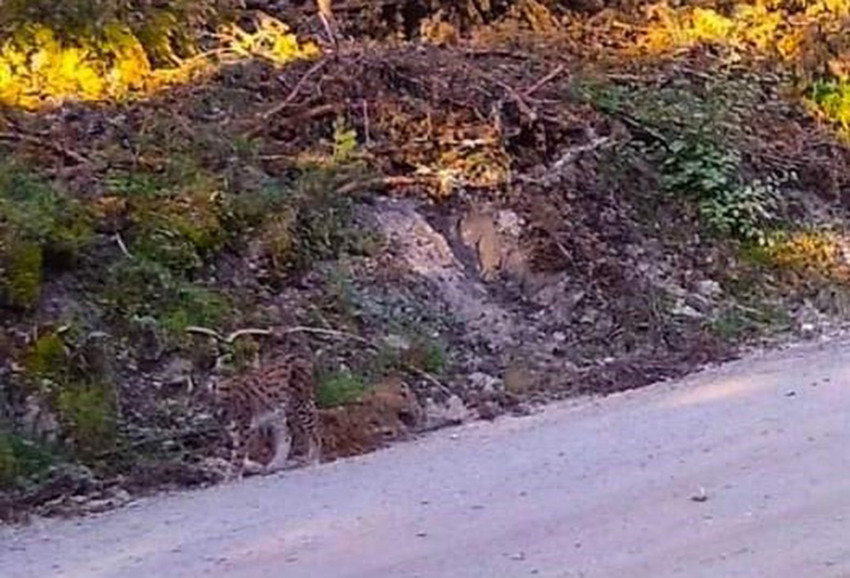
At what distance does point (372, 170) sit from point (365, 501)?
4.28 metres

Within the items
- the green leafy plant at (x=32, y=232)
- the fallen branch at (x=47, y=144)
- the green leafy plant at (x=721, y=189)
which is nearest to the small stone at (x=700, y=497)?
the green leafy plant at (x=32, y=232)

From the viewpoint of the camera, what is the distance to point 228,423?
25.9 ft

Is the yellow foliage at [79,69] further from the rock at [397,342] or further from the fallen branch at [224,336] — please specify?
the rock at [397,342]

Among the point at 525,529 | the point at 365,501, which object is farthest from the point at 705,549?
the point at 365,501

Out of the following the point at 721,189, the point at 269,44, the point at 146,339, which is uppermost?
the point at 269,44

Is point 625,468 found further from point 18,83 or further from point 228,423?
point 18,83

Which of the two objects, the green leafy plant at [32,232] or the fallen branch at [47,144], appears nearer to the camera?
the green leafy plant at [32,232]

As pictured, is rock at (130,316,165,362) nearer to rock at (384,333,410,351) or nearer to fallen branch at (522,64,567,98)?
rock at (384,333,410,351)

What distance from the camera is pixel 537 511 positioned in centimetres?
638

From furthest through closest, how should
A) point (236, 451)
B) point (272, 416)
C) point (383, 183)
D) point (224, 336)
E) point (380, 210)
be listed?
point (383, 183)
point (380, 210)
point (224, 336)
point (272, 416)
point (236, 451)

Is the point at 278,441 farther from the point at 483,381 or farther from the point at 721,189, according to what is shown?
the point at 721,189

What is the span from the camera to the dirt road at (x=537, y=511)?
5.80 meters

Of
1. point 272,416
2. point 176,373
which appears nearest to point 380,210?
point 176,373

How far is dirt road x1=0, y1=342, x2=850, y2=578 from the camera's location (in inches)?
229
